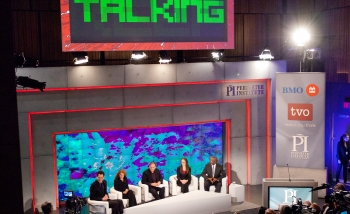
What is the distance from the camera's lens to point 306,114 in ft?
33.4

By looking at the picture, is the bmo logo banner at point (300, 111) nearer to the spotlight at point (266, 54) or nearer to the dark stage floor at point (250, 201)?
the spotlight at point (266, 54)

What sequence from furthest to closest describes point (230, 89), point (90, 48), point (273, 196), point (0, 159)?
1. point (230, 89)
2. point (90, 48)
3. point (273, 196)
4. point (0, 159)

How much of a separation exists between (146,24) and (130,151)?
3.25 meters

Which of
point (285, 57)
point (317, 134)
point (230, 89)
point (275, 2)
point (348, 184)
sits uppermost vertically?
point (275, 2)

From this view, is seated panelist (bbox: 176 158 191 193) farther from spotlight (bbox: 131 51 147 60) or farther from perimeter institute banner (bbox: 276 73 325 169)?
spotlight (bbox: 131 51 147 60)

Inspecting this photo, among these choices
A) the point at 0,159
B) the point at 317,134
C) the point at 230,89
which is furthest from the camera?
the point at 230,89

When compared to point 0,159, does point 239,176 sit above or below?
below

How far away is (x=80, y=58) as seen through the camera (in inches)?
363

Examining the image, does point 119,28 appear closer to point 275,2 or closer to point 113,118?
point 113,118

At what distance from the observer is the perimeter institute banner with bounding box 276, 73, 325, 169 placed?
10.1 metres

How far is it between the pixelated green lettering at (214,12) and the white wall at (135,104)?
1102 millimetres

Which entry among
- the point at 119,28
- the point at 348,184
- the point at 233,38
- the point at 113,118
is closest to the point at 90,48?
the point at 119,28

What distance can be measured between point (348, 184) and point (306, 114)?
2.50m

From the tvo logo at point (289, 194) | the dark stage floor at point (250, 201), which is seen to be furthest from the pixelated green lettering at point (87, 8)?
the tvo logo at point (289, 194)
